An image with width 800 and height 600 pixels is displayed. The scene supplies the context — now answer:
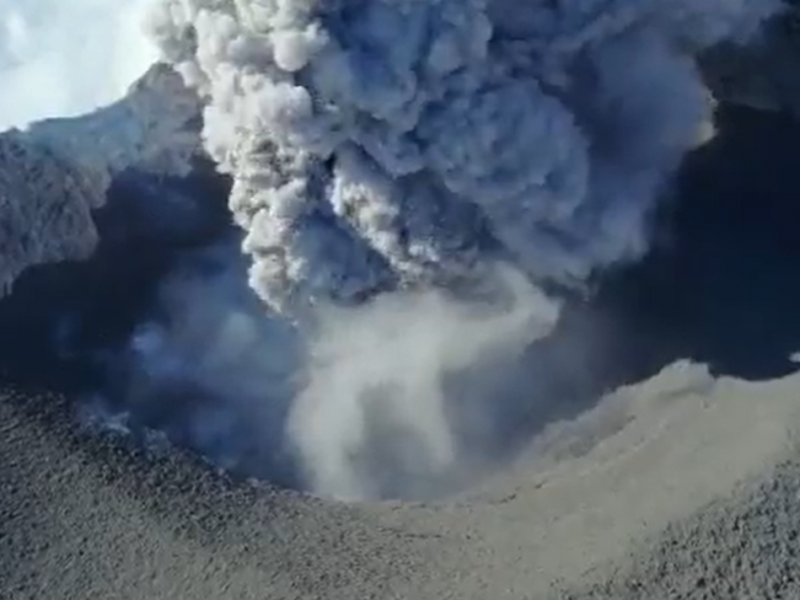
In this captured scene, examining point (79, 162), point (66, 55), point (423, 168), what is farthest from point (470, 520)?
point (66, 55)

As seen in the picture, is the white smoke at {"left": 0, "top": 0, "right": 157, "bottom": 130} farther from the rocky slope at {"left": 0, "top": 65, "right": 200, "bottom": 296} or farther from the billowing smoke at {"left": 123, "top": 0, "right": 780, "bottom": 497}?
the billowing smoke at {"left": 123, "top": 0, "right": 780, "bottom": 497}

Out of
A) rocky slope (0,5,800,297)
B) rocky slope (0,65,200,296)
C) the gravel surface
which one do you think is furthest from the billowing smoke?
rocky slope (0,65,200,296)

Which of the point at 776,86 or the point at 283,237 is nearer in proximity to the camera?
the point at 283,237

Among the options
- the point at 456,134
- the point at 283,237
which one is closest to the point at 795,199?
the point at 456,134

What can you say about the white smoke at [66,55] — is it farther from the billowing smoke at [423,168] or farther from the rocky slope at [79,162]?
the billowing smoke at [423,168]

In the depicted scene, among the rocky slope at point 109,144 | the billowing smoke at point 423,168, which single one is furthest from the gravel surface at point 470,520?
the rocky slope at point 109,144

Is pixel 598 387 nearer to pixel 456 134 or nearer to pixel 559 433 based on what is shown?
pixel 559 433
